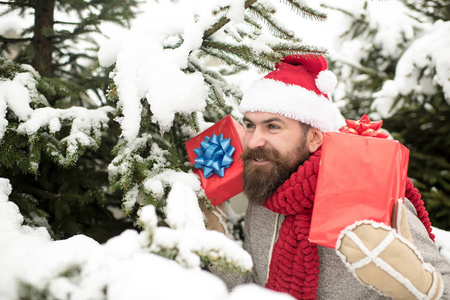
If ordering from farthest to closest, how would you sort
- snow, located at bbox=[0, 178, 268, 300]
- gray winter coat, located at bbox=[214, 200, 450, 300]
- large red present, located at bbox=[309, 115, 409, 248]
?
gray winter coat, located at bbox=[214, 200, 450, 300], large red present, located at bbox=[309, 115, 409, 248], snow, located at bbox=[0, 178, 268, 300]

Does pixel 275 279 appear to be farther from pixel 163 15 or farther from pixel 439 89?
pixel 439 89

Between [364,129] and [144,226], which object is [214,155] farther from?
[144,226]

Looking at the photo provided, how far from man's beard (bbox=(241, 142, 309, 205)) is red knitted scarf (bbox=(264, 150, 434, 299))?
0.24 feet

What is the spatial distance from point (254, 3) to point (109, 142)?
1258mm

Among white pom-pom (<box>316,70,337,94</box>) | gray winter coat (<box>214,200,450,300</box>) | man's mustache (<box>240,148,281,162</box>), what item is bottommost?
gray winter coat (<box>214,200,450,300</box>)

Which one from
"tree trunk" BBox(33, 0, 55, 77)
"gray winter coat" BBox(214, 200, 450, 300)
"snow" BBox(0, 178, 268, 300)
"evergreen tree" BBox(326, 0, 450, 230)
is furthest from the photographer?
"evergreen tree" BBox(326, 0, 450, 230)

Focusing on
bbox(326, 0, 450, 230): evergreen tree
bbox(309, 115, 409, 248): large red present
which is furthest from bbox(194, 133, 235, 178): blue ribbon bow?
bbox(326, 0, 450, 230): evergreen tree

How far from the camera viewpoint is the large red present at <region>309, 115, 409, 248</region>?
1.03 meters

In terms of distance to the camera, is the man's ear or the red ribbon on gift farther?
the man's ear

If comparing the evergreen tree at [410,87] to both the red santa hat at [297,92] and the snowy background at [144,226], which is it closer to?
the snowy background at [144,226]

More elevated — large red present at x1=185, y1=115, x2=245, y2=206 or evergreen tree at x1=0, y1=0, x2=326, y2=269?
evergreen tree at x1=0, y1=0, x2=326, y2=269

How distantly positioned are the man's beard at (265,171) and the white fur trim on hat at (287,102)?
173mm

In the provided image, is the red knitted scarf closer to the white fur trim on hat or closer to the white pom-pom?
the white fur trim on hat

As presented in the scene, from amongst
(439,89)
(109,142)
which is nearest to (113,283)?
(109,142)
